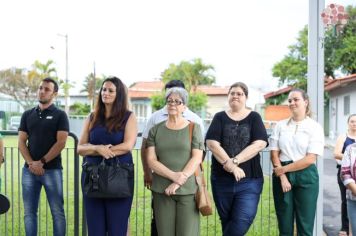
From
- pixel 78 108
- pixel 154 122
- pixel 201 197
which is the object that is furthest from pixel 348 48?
pixel 78 108

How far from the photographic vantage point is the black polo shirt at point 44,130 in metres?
4.12

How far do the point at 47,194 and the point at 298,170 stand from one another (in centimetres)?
241

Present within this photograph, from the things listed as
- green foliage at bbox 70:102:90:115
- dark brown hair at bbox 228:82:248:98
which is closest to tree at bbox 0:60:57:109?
green foliage at bbox 70:102:90:115

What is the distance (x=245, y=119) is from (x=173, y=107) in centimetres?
65

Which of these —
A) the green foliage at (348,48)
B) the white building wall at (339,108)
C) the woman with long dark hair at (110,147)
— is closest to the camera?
the woman with long dark hair at (110,147)

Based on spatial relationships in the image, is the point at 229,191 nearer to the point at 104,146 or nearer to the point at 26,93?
the point at 104,146

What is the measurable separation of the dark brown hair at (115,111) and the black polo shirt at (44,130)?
66 centimetres

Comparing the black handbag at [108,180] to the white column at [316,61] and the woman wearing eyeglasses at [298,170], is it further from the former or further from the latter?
the white column at [316,61]

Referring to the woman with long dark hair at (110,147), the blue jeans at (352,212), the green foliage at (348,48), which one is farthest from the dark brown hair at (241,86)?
the green foliage at (348,48)

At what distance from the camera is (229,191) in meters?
3.64

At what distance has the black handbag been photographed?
3.40 meters

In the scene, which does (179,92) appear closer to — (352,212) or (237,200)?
(237,200)

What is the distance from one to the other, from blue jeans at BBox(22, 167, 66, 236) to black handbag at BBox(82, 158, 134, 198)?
790 millimetres

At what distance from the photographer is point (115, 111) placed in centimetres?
360
